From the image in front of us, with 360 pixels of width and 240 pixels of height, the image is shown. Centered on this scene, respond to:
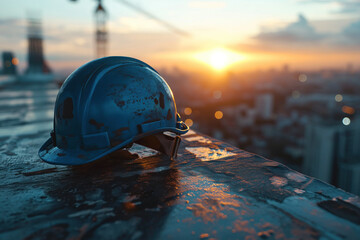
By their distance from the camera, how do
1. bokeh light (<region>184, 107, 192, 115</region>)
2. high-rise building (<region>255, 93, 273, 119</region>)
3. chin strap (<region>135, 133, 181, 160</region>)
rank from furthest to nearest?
high-rise building (<region>255, 93, 273, 119</region>) → bokeh light (<region>184, 107, 192, 115</region>) → chin strap (<region>135, 133, 181, 160</region>)

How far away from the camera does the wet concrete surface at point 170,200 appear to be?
4.49ft

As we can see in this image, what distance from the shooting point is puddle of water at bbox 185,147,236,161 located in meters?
2.56

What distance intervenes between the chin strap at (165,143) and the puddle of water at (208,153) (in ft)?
1.00

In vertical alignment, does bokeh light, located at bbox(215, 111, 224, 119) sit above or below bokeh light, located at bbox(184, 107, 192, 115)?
below

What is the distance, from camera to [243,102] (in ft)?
176

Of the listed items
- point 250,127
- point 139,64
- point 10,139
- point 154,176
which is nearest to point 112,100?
point 139,64

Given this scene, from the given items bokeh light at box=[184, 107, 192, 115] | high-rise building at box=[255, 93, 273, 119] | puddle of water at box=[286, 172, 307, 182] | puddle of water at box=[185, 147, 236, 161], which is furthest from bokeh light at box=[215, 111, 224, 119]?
puddle of water at box=[286, 172, 307, 182]

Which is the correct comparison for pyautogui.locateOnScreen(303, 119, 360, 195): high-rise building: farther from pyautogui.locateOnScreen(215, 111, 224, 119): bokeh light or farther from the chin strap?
the chin strap

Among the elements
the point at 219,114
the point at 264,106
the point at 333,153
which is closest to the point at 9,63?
the point at 219,114

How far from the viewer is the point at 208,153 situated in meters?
2.68

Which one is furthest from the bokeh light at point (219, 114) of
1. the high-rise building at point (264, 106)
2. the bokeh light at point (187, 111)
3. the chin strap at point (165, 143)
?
the chin strap at point (165, 143)

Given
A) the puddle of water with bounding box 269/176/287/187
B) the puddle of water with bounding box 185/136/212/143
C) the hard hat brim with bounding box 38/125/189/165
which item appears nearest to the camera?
the puddle of water with bounding box 269/176/287/187

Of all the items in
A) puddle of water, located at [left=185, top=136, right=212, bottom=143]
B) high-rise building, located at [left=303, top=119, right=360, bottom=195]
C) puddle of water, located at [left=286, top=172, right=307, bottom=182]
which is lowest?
high-rise building, located at [left=303, top=119, right=360, bottom=195]

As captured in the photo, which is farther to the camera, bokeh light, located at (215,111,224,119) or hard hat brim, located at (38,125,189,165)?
bokeh light, located at (215,111,224,119)
